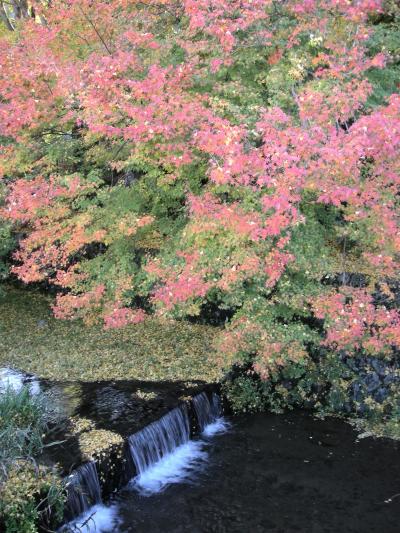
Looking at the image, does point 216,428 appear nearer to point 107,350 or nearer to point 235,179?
point 107,350

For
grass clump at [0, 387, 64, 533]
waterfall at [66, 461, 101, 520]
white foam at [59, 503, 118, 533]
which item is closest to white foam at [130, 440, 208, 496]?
white foam at [59, 503, 118, 533]

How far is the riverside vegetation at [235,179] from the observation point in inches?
322

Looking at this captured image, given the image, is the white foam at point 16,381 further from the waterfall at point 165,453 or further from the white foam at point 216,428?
the white foam at point 216,428

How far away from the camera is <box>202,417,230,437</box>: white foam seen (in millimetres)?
9430

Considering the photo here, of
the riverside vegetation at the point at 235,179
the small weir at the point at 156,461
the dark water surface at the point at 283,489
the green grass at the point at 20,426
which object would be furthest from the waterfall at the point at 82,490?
the riverside vegetation at the point at 235,179

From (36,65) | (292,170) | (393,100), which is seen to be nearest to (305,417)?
(292,170)

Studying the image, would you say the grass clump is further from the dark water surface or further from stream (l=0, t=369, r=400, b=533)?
the dark water surface

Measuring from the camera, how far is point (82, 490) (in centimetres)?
720

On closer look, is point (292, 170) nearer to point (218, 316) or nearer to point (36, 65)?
point (36, 65)

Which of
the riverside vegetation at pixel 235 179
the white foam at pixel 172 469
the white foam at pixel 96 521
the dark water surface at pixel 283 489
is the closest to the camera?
the white foam at pixel 96 521

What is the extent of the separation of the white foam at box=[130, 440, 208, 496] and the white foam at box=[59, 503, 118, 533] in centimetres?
63

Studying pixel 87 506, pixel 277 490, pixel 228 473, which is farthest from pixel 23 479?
pixel 277 490

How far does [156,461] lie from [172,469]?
0.29m

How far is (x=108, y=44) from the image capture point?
10.6m
